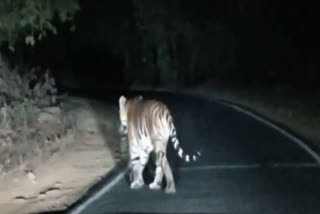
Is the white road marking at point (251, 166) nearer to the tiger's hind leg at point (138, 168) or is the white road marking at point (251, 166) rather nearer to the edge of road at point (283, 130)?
the edge of road at point (283, 130)

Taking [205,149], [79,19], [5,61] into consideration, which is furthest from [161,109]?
[79,19]

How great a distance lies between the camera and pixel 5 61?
18297 millimetres

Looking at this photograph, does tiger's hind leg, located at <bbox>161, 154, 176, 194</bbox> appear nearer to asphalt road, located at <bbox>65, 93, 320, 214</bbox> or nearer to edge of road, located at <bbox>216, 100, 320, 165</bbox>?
asphalt road, located at <bbox>65, 93, 320, 214</bbox>

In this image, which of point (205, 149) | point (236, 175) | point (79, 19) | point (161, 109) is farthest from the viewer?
point (79, 19)

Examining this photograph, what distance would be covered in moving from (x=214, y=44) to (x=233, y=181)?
A: 24253mm

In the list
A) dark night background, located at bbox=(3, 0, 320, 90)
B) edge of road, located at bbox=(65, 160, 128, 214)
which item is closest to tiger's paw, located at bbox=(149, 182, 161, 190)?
edge of road, located at bbox=(65, 160, 128, 214)

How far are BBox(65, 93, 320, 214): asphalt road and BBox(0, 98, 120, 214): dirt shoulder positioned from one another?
527 mm

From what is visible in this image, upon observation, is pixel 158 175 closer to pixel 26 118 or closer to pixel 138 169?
pixel 138 169

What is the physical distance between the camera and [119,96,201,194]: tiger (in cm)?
1173

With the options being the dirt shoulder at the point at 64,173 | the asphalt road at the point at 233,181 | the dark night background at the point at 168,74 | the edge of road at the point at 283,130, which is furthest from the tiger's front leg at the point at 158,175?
the edge of road at the point at 283,130

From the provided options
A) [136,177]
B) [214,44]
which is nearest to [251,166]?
[136,177]

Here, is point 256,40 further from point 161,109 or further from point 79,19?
point 161,109

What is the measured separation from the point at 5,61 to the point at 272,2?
18064 millimetres

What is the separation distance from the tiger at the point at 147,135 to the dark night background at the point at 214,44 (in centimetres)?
1703
